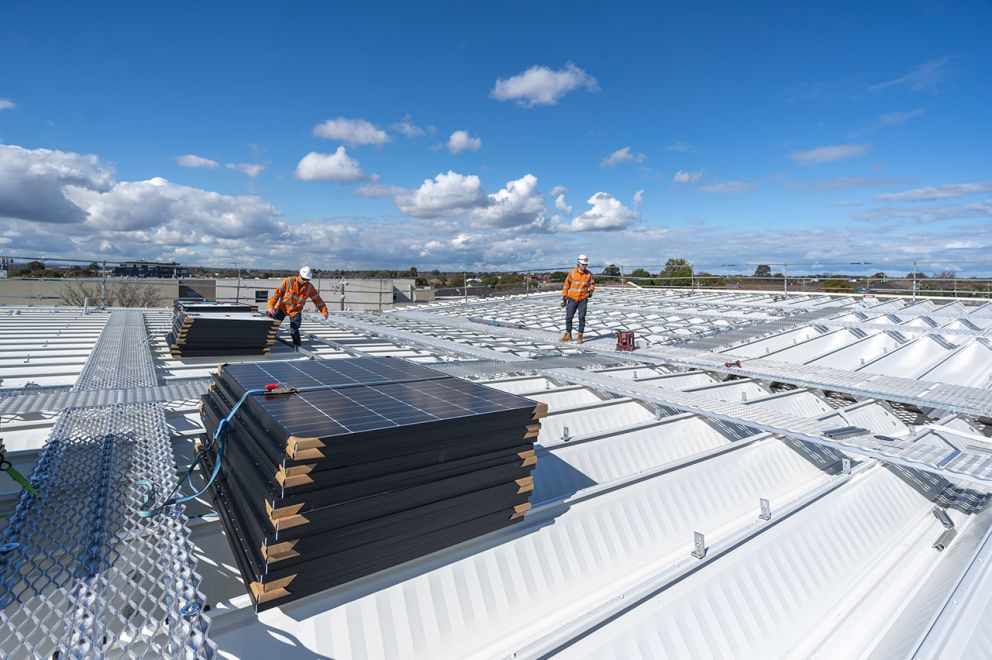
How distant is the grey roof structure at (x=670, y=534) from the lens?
244 cm

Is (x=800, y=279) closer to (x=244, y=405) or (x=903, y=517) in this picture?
(x=903, y=517)

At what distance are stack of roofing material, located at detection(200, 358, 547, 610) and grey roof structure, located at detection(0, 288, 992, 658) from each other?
17cm

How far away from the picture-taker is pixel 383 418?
111 inches

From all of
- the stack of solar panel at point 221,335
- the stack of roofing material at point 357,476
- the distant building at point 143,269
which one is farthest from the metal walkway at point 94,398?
the distant building at point 143,269

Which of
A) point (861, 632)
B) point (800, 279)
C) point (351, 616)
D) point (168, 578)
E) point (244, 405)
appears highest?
point (800, 279)

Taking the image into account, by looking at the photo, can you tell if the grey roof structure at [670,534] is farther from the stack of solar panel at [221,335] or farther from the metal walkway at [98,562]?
the stack of solar panel at [221,335]

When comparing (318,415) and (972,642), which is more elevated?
(318,415)

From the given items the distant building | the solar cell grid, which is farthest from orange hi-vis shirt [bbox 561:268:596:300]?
the distant building

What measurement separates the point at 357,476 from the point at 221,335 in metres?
6.07

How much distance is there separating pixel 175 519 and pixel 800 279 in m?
23.1

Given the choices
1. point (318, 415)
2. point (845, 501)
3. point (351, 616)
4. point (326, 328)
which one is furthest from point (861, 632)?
point (326, 328)

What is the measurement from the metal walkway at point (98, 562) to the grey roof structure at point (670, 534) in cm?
4

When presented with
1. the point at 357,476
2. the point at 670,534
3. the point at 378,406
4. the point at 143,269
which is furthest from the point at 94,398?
the point at 143,269

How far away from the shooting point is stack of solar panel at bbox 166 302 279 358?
7.36 meters
